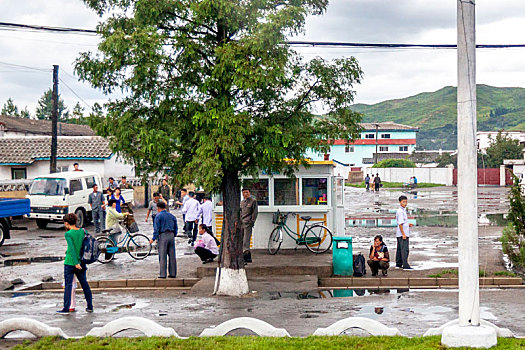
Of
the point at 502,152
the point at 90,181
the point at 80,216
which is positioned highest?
the point at 502,152

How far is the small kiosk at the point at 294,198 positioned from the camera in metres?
17.9

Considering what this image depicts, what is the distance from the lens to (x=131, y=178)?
1656 inches

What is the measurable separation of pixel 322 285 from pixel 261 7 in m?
6.28

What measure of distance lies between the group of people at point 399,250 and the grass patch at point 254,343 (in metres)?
7.14

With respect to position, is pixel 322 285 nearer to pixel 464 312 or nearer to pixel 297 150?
pixel 297 150

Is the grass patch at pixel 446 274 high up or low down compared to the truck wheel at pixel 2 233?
down

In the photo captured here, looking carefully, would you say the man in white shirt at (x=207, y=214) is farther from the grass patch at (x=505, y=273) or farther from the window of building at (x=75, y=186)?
the window of building at (x=75, y=186)

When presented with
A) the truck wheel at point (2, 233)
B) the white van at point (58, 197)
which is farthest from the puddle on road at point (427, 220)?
the truck wheel at point (2, 233)

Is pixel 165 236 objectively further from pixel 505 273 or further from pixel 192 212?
pixel 505 273

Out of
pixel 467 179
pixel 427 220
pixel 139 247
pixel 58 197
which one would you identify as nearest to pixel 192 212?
pixel 139 247

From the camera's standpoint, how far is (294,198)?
1802cm

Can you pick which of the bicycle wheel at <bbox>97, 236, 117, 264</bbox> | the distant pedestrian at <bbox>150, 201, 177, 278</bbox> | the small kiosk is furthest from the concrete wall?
the distant pedestrian at <bbox>150, 201, 177, 278</bbox>

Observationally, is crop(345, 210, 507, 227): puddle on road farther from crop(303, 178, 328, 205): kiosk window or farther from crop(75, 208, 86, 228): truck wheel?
crop(75, 208, 86, 228): truck wheel

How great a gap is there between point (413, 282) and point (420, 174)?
208 feet
